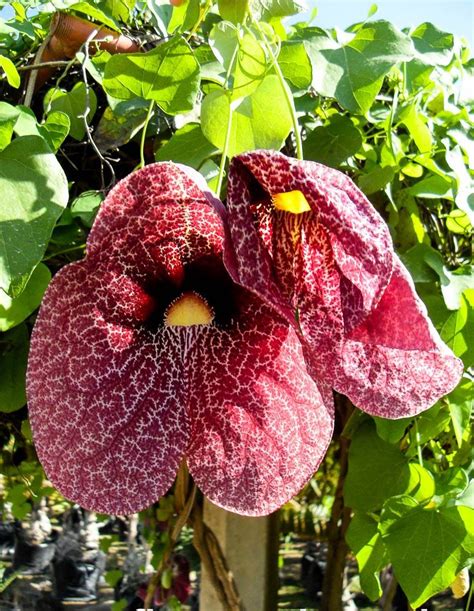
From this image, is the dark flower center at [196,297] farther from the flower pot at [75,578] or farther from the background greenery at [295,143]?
the flower pot at [75,578]

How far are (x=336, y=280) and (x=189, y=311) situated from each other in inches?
A: 4.5

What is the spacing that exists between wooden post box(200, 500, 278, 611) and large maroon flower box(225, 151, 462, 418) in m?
0.72

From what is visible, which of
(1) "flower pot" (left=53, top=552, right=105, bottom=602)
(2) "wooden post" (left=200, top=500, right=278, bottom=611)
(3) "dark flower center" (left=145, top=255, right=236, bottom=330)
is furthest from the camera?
(1) "flower pot" (left=53, top=552, right=105, bottom=602)

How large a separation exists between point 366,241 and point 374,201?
426 mm

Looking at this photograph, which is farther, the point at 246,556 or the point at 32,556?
the point at 32,556

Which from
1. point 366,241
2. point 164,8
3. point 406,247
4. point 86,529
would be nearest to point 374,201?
point 406,247

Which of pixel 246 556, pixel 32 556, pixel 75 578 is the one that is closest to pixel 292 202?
pixel 246 556

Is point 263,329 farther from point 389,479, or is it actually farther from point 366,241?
point 389,479

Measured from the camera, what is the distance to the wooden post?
1.17m

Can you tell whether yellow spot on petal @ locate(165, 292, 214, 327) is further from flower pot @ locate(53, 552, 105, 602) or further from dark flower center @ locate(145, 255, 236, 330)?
flower pot @ locate(53, 552, 105, 602)

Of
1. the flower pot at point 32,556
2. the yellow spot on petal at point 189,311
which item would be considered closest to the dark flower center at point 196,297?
the yellow spot on petal at point 189,311

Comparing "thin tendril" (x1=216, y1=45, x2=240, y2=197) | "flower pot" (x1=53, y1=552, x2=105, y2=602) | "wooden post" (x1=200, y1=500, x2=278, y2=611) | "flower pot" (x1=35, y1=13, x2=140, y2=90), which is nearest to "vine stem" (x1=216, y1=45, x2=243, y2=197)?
"thin tendril" (x1=216, y1=45, x2=240, y2=197)

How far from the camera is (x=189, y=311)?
0.54 meters

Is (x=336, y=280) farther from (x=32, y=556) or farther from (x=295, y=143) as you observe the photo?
(x=32, y=556)
